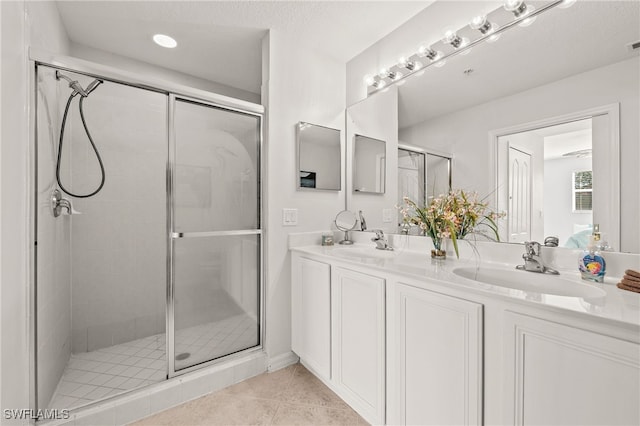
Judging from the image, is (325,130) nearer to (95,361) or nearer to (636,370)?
(636,370)

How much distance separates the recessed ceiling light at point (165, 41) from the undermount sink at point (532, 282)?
246 centimetres

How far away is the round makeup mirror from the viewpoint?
2.15m

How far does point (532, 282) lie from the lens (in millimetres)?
1124

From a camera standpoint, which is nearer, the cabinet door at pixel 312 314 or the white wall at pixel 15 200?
the white wall at pixel 15 200

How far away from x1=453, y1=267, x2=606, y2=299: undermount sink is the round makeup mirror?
3.27 feet

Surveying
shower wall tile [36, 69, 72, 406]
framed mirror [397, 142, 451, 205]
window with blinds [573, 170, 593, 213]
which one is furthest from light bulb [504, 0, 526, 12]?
shower wall tile [36, 69, 72, 406]

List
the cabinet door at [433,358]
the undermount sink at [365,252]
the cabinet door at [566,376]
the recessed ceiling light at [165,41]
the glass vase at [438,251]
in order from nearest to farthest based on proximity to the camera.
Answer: the cabinet door at [566,376], the cabinet door at [433,358], the glass vase at [438,251], the undermount sink at [365,252], the recessed ceiling light at [165,41]

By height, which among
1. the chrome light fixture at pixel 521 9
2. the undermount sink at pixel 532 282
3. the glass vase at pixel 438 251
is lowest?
the undermount sink at pixel 532 282

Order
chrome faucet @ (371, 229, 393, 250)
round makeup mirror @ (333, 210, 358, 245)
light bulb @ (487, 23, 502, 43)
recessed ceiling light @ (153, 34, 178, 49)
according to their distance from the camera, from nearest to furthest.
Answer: light bulb @ (487, 23, 502, 43) < chrome faucet @ (371, 229, 393, 250) < recessed ceiling light @ (153, 34, 178, 49) < round makeup mirror @ (333, 210, 358, 245)

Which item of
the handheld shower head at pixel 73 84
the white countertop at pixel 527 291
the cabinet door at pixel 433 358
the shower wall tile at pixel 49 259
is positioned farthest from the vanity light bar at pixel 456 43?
the shower wall tile at pixel 49 259

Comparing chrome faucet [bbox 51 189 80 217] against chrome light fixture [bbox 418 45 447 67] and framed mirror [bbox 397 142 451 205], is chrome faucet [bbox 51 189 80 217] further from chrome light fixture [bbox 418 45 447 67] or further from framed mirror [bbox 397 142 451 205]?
chrome light fixture [bbox 418 45 447 67]

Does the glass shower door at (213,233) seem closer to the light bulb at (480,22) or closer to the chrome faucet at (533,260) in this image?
the light bulb at (480,22)

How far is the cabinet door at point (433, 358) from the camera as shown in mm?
921

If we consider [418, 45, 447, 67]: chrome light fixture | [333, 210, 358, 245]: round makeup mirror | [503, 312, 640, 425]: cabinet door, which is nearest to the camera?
[503, 312, 640, 425]: cabinet door
